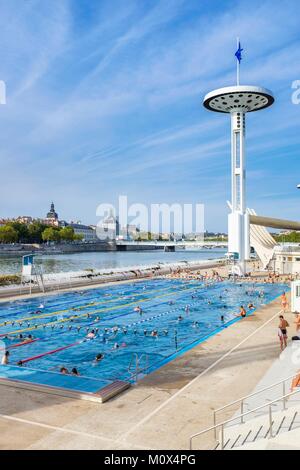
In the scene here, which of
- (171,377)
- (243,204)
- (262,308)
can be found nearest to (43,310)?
(262,308)

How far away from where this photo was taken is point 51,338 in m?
20.8

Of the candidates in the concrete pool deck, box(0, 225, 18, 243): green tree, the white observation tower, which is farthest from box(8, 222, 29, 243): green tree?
the concrete pool deck

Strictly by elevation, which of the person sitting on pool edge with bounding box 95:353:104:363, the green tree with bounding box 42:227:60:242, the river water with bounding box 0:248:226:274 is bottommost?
the person sitting on pool edge with bounding box 95:353:104:363

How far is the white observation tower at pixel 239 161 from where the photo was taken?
1940 inches

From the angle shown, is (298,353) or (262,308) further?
(262,308)

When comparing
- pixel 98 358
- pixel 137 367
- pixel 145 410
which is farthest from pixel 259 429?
pixel 98 358

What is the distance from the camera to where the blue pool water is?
15.7 m

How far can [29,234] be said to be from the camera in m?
152

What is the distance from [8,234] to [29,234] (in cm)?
1350

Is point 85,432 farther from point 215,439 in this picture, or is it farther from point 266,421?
point 266,421

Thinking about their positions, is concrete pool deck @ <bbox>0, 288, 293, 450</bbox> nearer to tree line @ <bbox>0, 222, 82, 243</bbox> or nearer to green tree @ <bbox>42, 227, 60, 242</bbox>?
tree line @ <bbox>0, 222, 82, 243</bbox>

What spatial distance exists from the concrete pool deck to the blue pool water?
4.62 feet

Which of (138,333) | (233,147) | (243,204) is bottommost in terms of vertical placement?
(138,333)

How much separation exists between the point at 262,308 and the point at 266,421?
778 inches
